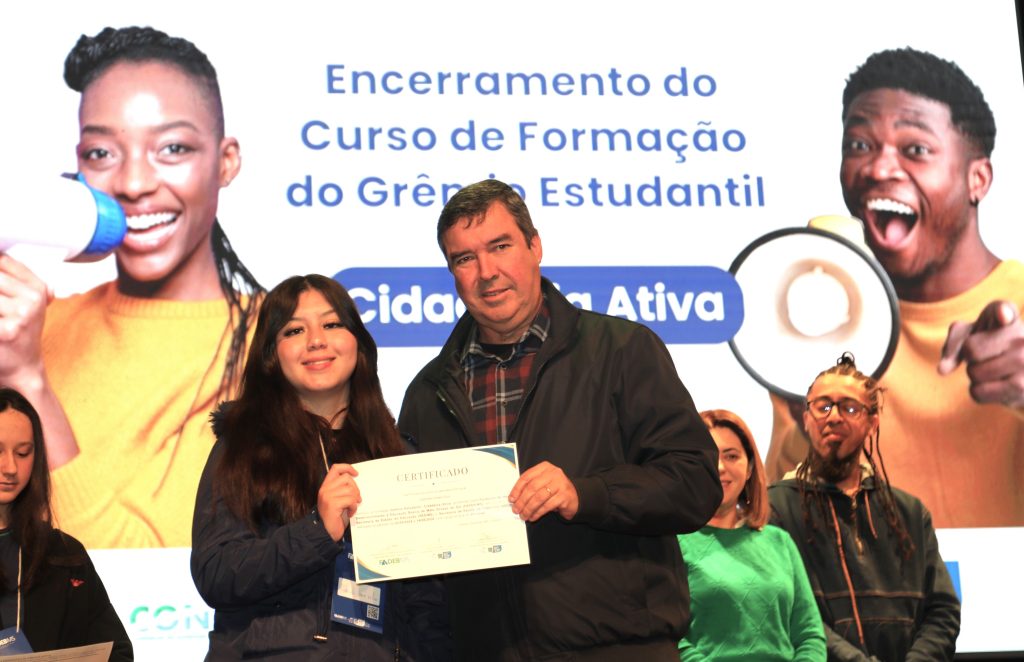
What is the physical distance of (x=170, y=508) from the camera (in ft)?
13.4

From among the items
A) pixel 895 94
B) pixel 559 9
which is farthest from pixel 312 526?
pixel 895 94

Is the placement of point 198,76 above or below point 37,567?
above

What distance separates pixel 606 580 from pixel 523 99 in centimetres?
273

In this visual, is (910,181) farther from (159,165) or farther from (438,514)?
(438,514)

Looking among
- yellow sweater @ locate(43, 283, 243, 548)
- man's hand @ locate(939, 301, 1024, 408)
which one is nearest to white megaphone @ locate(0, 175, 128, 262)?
yellow sweater @ locate(43, 283, 243, 548)

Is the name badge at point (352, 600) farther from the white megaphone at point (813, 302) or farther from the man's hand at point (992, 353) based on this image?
the man's hand at point (992, 353)

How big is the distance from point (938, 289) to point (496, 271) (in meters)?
2.73

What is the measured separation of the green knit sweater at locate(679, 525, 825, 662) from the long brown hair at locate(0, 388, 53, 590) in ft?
5.33

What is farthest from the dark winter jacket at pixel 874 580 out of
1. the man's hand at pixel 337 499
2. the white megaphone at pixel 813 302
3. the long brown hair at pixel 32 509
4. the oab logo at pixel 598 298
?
the long brown hair at pixel 32 509

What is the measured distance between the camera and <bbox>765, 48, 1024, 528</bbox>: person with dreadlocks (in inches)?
176

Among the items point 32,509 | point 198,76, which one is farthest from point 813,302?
point 32,509

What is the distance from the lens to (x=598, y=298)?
14.7ft

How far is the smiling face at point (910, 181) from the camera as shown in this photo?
465cm

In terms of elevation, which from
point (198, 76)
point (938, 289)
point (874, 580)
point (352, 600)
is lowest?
point (874, 580)
